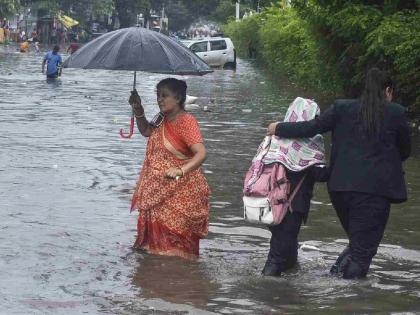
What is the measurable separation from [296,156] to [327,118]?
367 mm

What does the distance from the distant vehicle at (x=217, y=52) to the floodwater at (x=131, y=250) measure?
31564 millimetres

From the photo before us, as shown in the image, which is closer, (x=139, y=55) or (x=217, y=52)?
(x=139, y=55)

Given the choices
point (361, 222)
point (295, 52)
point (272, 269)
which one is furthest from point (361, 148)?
point (295, 52)

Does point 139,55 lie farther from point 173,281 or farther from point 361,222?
point 361,222

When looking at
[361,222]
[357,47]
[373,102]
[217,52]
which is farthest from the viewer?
[217,52]

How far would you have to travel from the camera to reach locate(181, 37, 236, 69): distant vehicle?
165 ft

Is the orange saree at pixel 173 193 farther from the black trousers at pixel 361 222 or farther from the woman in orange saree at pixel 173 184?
the black trousers at pixel 361 222

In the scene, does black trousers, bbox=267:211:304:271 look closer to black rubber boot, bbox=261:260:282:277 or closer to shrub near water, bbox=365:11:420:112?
black rubber boot, bbox=261:260:282:277

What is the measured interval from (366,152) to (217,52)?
42934 millimetres

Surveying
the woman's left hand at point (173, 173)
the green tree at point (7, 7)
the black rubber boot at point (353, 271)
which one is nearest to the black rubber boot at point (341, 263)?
the black rubber boot at point (353, 271)

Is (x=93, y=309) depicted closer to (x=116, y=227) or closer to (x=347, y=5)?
(x=116, y=227)

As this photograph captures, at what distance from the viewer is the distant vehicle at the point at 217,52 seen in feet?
165

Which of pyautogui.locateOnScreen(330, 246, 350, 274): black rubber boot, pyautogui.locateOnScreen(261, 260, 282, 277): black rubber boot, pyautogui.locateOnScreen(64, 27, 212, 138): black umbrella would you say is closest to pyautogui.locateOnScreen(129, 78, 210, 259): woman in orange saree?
pyautogui.locateOnScreen(64, 27, 212, 138): black umbrella

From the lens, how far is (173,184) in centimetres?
873
